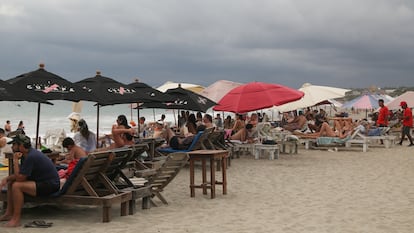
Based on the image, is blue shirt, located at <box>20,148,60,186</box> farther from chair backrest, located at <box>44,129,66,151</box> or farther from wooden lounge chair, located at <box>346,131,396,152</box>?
wooden lounge chair, located at <box>346,131,396,152</box>

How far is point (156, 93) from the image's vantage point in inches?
453

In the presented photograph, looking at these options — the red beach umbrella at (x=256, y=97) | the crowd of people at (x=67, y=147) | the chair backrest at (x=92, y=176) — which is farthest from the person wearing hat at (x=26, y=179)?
the red beach umbrella at (x=256, y=97)

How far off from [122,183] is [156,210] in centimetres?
69

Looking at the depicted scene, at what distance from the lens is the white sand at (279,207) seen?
19.3 ft

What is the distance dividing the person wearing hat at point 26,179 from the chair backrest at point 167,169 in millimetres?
1404

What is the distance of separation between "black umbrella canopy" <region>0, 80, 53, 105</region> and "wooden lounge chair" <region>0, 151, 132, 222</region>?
1888 millimetres

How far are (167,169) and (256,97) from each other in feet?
20.8

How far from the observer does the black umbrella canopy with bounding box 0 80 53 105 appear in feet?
25.0

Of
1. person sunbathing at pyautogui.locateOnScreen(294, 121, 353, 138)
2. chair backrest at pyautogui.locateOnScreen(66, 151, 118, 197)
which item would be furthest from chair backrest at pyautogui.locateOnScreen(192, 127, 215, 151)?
person sunbathing at pyautogui.locateOnScreen(294, 121, 353, 138)

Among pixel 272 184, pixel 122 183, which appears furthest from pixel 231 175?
pixel 122 183

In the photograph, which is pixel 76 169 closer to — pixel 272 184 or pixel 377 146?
pixel 272 184

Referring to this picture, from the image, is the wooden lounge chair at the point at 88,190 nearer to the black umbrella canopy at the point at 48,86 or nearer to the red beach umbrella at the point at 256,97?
the black umbrella canopy at the point at 48,86

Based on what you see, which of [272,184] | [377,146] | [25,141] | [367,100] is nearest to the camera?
[25,141]

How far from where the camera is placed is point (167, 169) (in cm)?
712
